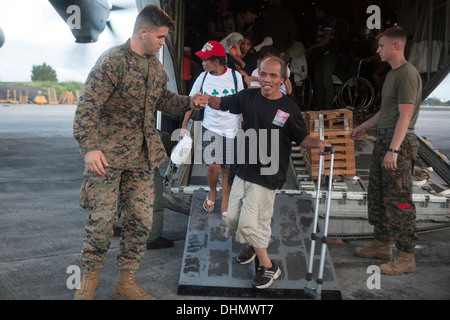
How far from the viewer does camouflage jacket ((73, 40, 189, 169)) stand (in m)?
3.41

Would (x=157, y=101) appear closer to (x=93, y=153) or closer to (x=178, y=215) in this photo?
(x=93, y=153)

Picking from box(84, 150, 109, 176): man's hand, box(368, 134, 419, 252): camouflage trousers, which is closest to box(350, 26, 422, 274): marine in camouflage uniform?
box(368, 134, 419, 252): camouflage trousers

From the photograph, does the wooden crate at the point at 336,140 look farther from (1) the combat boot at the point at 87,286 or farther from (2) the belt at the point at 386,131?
(1) the combat boot at the point at 87,286

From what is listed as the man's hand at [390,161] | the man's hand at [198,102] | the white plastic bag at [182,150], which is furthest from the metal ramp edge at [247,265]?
the man's hand at [198,102]

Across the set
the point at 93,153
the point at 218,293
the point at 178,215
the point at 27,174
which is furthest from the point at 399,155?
the point at 27,174

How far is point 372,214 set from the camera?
492cm

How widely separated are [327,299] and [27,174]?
24.3 feet

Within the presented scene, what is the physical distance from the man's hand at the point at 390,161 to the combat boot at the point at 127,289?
245 cm

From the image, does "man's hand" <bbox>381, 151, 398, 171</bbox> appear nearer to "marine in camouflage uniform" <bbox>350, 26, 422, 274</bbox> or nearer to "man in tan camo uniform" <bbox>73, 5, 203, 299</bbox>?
"marine in camouflage uniform" <bbox>350, 26, 422, 274</bbox>

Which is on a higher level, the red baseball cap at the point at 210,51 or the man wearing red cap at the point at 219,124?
the red baseball cap at the point at 210,51

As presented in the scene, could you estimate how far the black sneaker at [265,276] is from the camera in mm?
3932

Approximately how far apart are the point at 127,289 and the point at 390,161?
8.54 feet

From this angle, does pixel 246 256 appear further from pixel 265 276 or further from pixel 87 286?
pixel 87 286

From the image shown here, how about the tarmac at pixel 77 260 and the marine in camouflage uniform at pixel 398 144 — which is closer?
the tarmac at pixel 77 260
